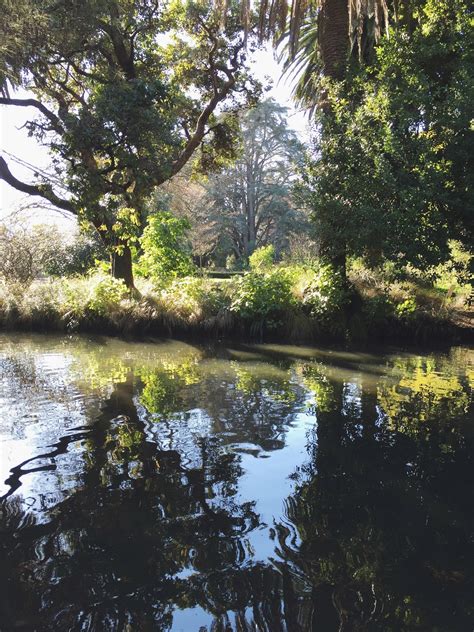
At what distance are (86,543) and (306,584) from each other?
59.1 inches

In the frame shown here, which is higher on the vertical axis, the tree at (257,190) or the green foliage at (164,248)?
the tree at (257,190)

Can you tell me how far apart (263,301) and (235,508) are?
33.0 ft

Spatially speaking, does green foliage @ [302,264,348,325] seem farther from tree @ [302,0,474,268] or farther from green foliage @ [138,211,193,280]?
green foliage @ [138,211,193,280]

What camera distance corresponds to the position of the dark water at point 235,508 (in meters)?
2.92

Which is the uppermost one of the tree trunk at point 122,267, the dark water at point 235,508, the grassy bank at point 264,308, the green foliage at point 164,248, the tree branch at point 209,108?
the tree branch at point 209,108

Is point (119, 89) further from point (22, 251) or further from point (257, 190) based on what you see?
point (257, 190)

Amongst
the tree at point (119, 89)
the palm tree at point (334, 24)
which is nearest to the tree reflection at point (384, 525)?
the tree at point (119, 89)

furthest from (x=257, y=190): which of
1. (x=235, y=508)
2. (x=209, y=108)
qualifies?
(x=235, y=508)

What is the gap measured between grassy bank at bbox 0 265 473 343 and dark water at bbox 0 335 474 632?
5471 millimetres

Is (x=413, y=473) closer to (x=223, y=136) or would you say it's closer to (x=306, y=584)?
(x=306, y=584)

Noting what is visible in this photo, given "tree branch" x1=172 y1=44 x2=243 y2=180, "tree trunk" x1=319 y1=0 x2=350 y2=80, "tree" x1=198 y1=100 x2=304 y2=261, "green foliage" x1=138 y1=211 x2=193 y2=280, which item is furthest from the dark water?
"tree" x1=198 y1=100 x2=304 y2=261

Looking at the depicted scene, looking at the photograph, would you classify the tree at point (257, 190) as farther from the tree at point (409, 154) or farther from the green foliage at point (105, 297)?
the tree at point (409, 154)

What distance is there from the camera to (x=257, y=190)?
149 feet

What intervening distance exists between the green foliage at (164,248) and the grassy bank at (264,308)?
162 cm
